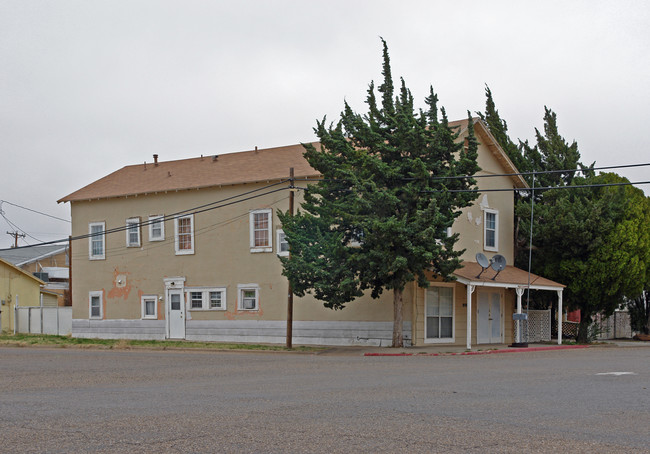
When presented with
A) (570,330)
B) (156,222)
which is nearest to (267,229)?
(156,222)

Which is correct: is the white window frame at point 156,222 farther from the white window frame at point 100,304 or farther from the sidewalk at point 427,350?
the sidewalk at point 427,350

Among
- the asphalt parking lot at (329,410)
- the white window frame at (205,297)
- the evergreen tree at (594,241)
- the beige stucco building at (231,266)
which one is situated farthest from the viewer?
the white window frame at (205,297)

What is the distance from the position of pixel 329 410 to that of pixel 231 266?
78.5ft

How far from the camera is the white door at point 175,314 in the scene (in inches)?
1398

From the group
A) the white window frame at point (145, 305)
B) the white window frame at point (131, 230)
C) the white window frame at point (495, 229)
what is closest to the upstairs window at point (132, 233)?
the white window frame at point (131, 230)

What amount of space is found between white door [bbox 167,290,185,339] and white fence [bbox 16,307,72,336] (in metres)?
7.84

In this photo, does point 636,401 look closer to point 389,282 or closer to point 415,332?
point 389,282

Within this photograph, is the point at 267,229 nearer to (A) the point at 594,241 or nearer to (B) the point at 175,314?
(B) the point at 175,314

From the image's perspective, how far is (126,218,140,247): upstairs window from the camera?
3712 cm

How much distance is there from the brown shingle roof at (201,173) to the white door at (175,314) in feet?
15.7

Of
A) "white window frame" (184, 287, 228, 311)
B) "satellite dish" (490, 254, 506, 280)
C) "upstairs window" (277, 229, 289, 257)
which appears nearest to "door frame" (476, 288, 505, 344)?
"satellite dish" (490, 254, 506, 280)

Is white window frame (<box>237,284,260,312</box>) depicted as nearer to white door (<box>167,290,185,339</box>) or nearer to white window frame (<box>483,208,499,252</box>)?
white door (<box>167,290,185,339</box>)

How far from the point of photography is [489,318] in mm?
32750

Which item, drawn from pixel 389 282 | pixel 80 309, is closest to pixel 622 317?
pixel 389 282
